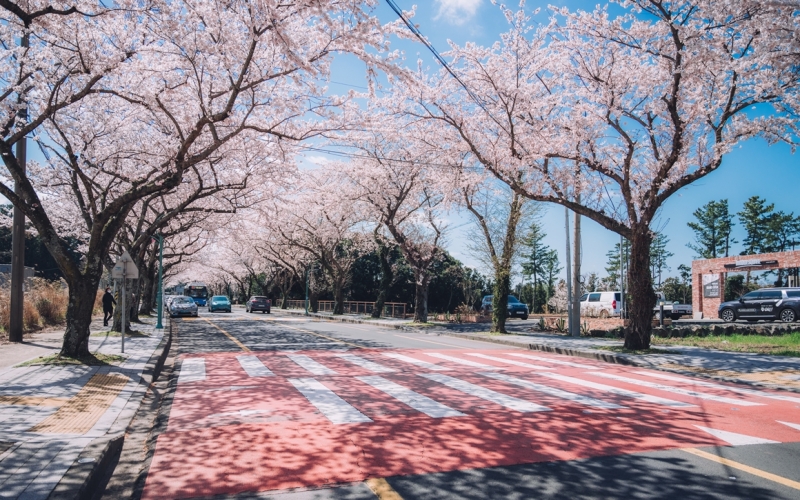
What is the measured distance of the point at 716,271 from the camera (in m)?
34.4

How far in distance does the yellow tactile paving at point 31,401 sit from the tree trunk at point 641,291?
13.6 meters

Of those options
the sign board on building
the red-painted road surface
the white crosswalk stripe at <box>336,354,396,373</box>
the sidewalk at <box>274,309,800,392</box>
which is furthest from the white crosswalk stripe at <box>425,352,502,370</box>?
the sign board on building

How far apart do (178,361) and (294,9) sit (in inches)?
343

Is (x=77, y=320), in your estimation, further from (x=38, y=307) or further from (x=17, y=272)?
(x=38, y=307)

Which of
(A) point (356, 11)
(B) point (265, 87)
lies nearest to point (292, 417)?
(A) point (356, 11)

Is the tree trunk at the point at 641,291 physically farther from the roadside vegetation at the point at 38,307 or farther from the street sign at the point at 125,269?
the roadside vegetation at the point at 38,307

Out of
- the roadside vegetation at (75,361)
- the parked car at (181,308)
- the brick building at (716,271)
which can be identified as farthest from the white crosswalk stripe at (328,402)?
the brick building at (716,271)

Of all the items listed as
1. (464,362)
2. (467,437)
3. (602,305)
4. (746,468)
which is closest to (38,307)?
(464,362)

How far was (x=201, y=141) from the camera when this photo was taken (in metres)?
17.5

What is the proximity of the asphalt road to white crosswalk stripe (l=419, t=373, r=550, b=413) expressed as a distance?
0.09 ft

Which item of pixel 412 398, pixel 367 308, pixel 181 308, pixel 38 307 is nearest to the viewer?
pixel 412 398

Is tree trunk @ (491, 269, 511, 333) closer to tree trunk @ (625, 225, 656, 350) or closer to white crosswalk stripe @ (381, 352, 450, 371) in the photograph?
tree trunk @ (625, 225, 656, 350)

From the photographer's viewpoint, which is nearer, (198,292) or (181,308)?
(181,308)

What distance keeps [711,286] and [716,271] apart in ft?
3.53
